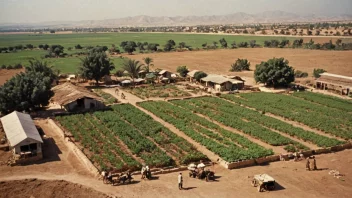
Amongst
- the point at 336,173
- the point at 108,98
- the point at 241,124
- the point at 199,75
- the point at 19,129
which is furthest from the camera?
the point at 199,75

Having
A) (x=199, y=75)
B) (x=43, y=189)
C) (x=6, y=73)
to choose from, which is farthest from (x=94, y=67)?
(x=43, y=189)

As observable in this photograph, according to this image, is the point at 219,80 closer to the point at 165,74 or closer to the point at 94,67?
the point at 165,74

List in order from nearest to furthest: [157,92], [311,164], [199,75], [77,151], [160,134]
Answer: [311,164] < [77,151] < [160,134] < [157,92] < [199,75]

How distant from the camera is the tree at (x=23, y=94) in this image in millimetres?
33125

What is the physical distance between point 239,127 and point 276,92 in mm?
17092

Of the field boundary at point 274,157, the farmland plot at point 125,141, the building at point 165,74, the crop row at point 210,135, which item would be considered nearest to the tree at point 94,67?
the building at point 165,74

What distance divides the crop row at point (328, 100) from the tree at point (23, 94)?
29175 millimetres

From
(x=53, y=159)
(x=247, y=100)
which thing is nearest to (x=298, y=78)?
(x=247, y=100)

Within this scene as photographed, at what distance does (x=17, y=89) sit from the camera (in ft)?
109

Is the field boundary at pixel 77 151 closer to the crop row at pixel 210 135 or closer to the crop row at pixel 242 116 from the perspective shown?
the crop row at pixel 210 135

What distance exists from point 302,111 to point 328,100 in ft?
20.5

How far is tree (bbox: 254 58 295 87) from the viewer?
155 feet

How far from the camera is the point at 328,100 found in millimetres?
40594

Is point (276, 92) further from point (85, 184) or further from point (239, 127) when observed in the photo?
point (85, 184)
